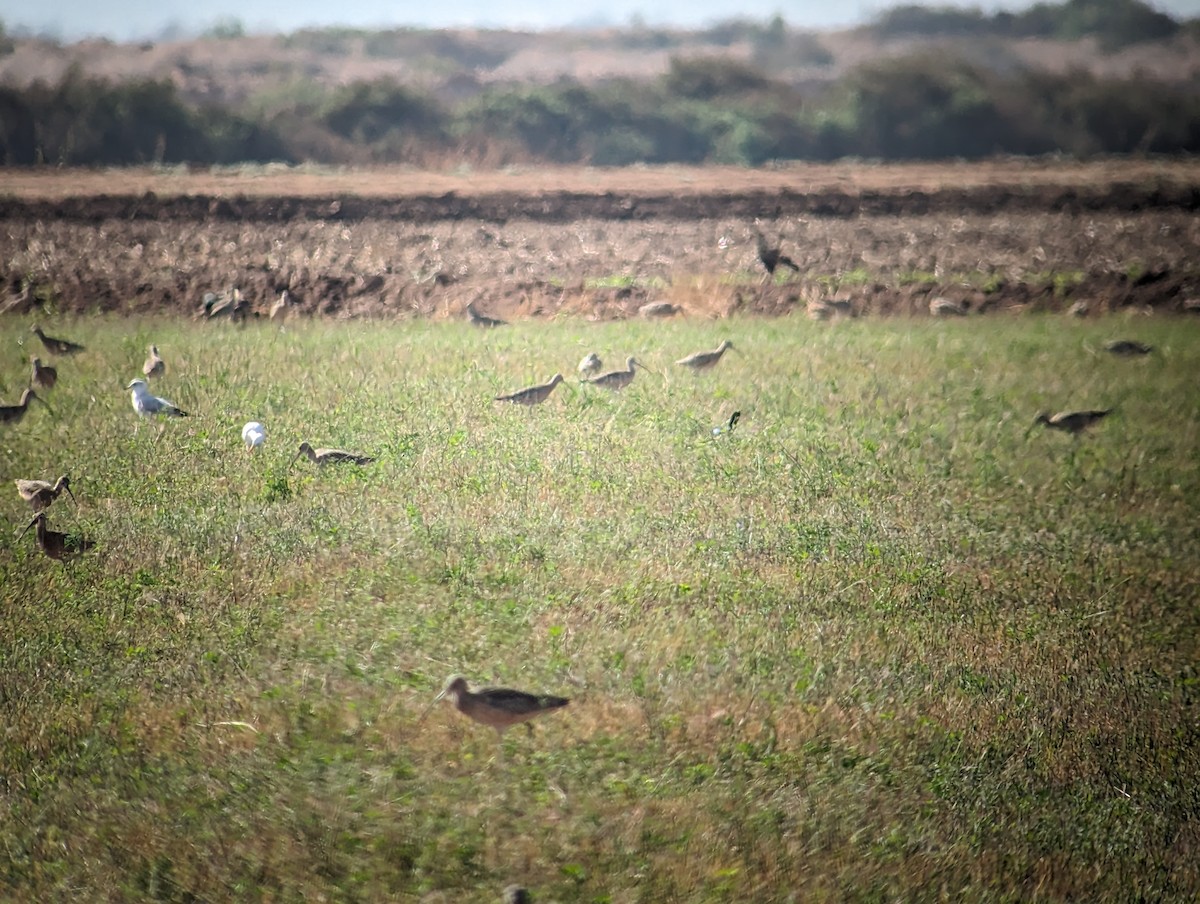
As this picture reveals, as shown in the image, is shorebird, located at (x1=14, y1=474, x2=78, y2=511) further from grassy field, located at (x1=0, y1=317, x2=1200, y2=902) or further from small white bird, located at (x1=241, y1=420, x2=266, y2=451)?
small white bird, located at (x1=241, y1=420, x2=266, y2=451)

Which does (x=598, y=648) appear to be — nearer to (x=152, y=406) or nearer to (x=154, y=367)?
(x=152, y=406)

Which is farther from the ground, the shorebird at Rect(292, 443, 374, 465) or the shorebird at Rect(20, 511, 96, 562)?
the shorebird at Rect(292, 443, 374, 465)

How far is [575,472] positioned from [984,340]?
311 inches

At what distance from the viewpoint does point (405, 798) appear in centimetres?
484

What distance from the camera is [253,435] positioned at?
29.8ft

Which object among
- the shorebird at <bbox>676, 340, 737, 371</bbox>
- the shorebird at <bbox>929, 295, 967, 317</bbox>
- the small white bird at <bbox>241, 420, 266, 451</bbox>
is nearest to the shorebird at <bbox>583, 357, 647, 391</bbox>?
the shorebird at <bbox>676, 340, 737, 371</bbox>

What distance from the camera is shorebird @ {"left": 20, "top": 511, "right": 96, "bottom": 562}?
7.13 meters

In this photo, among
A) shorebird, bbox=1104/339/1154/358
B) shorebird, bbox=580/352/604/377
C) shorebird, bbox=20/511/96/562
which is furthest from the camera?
shorebird, bbox=1104/339/1154/358

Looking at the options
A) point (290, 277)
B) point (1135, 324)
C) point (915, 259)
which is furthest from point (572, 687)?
point (915, 259)

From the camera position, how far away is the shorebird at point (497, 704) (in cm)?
514

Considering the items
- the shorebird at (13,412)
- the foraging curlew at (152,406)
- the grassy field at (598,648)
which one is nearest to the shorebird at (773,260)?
the grassy field at (598,648)

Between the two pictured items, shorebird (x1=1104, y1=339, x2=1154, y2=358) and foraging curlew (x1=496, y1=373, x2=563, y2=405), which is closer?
foraging curlew (x1=496, y1=373, x2=563, y2=405)

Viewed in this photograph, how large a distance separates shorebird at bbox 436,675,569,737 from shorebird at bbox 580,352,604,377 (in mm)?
6586

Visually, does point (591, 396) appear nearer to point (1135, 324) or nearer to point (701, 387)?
point (701, 387)
